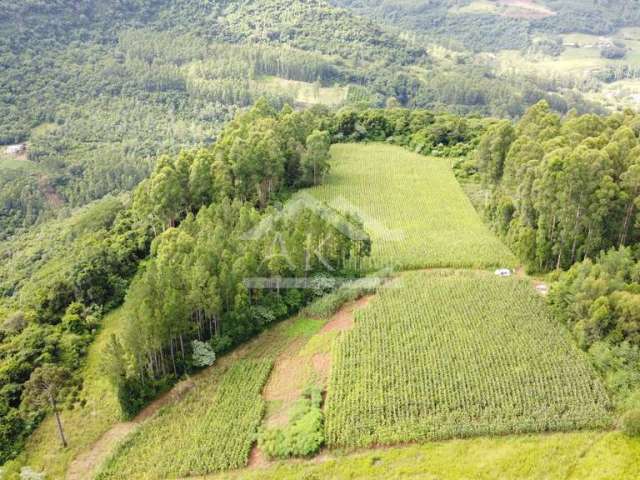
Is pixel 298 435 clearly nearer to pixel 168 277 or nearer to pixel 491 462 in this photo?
pixel 491 462

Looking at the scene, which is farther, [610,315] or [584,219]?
[584,219]

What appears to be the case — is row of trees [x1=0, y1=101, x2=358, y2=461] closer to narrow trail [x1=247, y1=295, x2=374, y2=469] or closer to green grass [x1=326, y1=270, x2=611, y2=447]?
narrow trail [x1=247, y1=295, x2=374, y2=469]

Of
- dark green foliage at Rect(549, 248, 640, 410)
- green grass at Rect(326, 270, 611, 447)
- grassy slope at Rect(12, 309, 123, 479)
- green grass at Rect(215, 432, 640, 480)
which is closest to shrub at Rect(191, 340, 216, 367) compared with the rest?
grassy slope at Rect(12, 309, 123, 479)

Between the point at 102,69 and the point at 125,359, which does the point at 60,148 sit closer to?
the point at 102,69

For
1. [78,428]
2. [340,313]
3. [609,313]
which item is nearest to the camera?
[78,428]

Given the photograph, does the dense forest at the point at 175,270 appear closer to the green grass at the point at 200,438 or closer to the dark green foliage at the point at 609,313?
the green grass at the point at 200,438

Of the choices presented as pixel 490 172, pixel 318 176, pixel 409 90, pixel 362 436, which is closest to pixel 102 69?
pixel 409 90

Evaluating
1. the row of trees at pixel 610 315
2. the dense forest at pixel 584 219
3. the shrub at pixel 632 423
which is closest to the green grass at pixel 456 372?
the row of trees at pixel 610 315

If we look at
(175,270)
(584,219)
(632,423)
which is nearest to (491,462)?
(632,423)
